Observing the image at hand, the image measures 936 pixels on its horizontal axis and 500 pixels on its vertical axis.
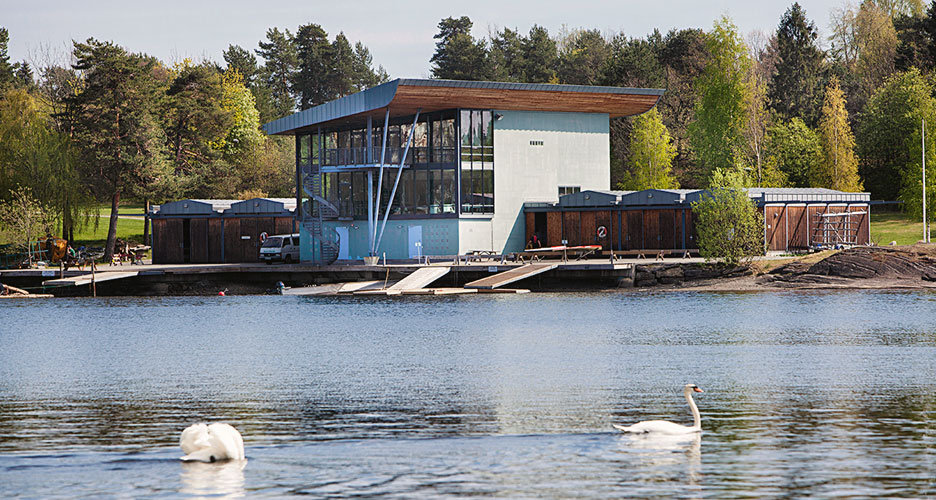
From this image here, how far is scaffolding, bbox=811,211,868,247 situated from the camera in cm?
5728

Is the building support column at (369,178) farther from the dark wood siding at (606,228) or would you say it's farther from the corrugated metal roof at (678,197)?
the dark wood siding at (606,228)

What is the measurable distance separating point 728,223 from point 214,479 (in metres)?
39.7

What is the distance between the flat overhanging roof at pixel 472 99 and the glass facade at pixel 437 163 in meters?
0.95

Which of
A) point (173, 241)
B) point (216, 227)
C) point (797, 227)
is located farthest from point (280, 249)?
point (797, 227)

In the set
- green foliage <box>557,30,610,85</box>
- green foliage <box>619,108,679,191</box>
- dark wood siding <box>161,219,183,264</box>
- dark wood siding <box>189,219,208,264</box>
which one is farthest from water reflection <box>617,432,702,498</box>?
green foliage <box>557,30,610,85</box>

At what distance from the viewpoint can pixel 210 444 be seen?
16.1 metres

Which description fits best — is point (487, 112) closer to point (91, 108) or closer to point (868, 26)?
point (91, 108)

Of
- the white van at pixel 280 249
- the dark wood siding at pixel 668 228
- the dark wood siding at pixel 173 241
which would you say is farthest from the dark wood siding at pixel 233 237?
the dark wood siding at pixel 668 228

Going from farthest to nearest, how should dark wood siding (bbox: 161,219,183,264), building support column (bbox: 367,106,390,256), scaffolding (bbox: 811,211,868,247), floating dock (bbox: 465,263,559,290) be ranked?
dark wood siding (bbox: 161,219,183,264), building support column (bbox: 367,106,390,256), scaffolding (bbox: 811,211,868,247), floating dock (bbox: 465,263,559,290)

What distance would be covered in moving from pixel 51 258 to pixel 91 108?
32.8 feet

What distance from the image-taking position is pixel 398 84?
178ft

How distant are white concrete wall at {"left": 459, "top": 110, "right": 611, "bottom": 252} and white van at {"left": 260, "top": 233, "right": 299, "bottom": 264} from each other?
11795 mm

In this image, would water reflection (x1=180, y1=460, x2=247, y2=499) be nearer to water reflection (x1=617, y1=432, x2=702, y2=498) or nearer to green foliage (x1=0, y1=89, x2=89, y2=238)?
water reflection (x1=617, y1=432, x2=702, y2=498)

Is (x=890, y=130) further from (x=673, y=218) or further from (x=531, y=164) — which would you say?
(x=531, y=164)
